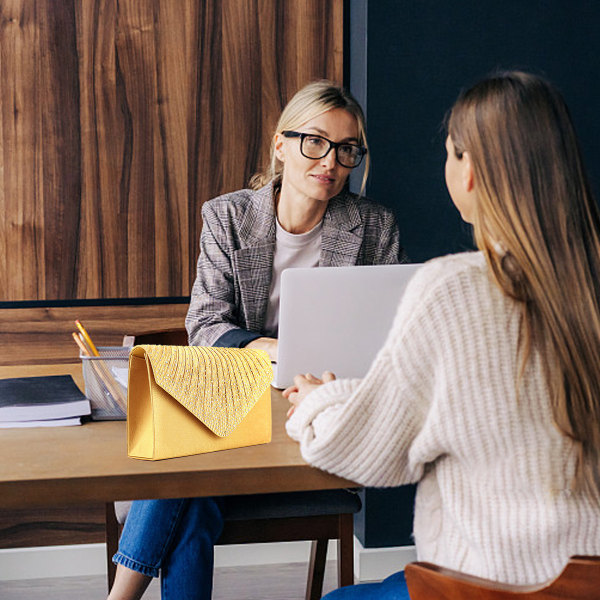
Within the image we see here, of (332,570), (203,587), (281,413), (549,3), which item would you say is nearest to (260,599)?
(332,570)

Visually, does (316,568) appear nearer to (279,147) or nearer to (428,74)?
(279,147)

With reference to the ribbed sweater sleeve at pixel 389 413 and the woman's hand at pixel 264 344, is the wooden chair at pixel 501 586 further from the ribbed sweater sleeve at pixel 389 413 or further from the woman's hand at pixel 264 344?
the woman's hand at pixel 264 344

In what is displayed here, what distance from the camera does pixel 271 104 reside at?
267cm

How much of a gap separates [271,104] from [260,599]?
1.63 metres

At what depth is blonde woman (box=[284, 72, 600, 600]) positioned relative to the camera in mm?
1043

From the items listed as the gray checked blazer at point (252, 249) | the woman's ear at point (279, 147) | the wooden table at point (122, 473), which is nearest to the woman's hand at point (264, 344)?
the gray checked blazer at point (252, 249)

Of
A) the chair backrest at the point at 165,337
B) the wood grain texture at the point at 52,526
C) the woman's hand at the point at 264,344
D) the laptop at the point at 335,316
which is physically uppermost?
the laptop at the point at 335,316

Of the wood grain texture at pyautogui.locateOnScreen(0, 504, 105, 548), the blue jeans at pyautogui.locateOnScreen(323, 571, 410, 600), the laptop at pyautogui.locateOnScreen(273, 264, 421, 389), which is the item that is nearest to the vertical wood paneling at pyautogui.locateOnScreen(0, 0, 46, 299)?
the wood grain texture at pyautogui.locateOnScreen(0, 504, 105, 548)

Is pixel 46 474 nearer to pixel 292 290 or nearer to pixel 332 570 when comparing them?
pixel 292 290

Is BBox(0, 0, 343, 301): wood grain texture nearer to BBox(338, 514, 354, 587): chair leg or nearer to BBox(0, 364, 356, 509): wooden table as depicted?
BBox(338, 514, 354, 587): chair leg

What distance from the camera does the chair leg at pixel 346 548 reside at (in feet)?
5.80

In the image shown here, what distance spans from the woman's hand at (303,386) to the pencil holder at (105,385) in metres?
0.31

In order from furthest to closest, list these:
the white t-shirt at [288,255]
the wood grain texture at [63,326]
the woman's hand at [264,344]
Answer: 1. the wood grain texture at [63,326]
2. the white t-shirt at [288,255]
3. the woman's hand at [264,344]

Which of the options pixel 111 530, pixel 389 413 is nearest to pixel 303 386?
pixel 389 413
